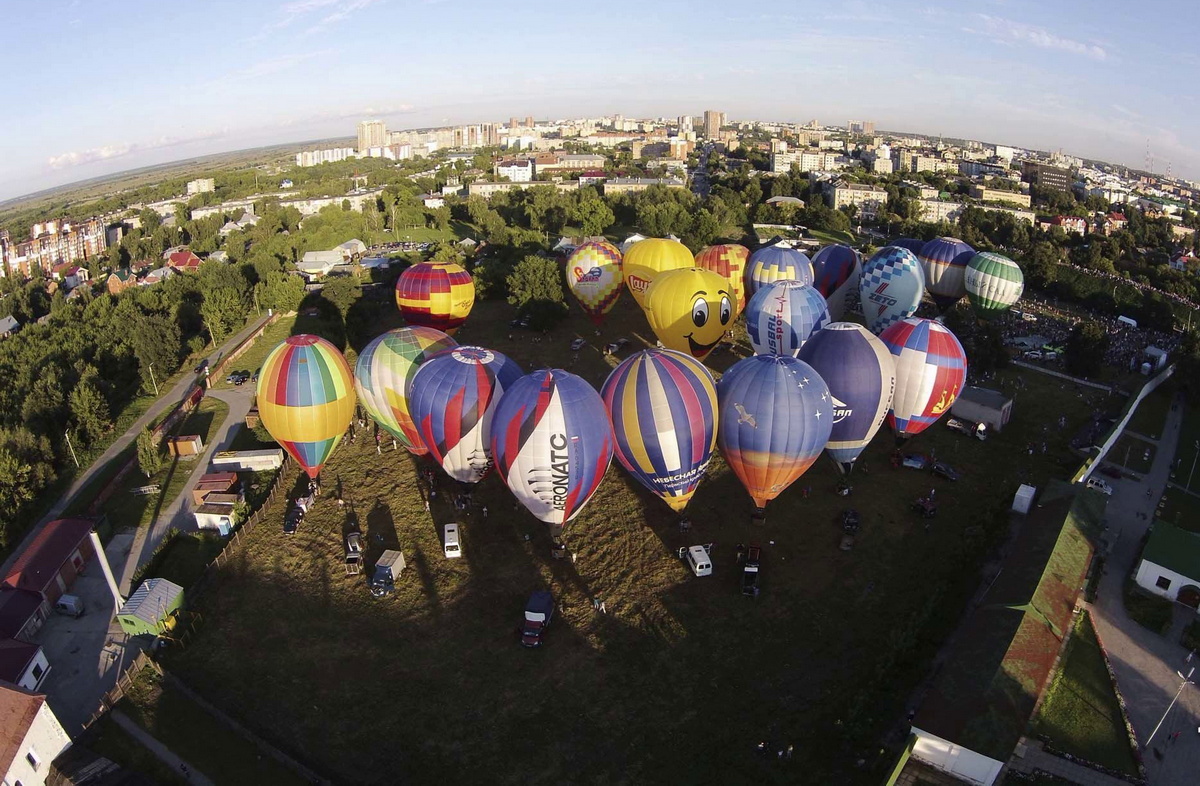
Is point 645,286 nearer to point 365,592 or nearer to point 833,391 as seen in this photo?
point 833,391

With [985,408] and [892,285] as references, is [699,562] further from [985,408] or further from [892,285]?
[892,285]

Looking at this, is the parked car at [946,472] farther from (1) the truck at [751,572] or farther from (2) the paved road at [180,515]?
(2) the paved road at [180,515]

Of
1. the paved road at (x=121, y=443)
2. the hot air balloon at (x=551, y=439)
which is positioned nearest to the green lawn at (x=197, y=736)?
the hot air balloon at (x=551, y=439)

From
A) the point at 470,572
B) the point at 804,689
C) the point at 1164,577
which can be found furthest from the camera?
the point at 470,572

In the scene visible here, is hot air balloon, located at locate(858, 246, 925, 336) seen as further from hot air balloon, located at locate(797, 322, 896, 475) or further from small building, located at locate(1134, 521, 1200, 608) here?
small building, located at locate(1134, 521, 1200, 608)

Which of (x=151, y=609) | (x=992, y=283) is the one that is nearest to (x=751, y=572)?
(x=151, y=609)

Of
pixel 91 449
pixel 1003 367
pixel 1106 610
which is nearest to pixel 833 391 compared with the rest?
pixel 1106 610
